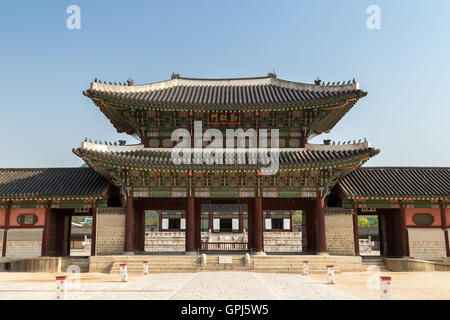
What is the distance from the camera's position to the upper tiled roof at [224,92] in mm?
23203

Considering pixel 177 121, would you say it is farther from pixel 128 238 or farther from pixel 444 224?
pixel 444 224

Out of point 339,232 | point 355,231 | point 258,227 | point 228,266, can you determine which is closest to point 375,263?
point 355,231

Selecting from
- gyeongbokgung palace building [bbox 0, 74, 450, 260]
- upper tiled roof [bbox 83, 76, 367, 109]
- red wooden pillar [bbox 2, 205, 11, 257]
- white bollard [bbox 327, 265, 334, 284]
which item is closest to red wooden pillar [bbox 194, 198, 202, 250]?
gyeongbokgung palace building [bbox 0, 74, 450, 260]

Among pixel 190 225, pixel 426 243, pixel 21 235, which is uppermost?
pixel 190 225

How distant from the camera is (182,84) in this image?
95.5 ft

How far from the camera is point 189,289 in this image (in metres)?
13.9

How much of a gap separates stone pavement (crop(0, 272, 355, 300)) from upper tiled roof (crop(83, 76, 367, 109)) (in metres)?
11.0

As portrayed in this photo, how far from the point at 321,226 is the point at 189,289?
1158 centimetres

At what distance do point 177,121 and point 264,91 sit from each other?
23.5 ft

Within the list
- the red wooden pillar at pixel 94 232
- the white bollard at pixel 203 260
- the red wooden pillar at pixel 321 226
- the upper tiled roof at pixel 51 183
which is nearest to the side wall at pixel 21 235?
the upper tiled roof at pixel 51 183

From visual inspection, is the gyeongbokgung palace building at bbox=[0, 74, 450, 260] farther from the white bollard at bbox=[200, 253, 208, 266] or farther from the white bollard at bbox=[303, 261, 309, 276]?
the white bollard at bbox=[303, 261, 309, 276]

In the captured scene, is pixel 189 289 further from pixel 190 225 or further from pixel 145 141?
pixel 145 141

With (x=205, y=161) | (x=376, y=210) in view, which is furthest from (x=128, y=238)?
(x=376, y=210)

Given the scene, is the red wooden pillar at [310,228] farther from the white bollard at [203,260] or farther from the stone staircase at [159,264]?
the stone staircase at [159,264]
